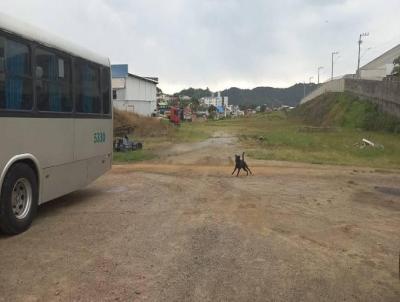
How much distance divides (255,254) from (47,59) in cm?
487

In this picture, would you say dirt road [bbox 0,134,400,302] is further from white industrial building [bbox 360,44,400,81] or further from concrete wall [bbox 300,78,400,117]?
white industrial building [bbox 360,44,400,81]

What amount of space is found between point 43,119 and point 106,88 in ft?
11.1

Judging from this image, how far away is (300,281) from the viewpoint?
6320 millimetres

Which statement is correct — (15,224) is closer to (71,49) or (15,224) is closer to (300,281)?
(71,49)

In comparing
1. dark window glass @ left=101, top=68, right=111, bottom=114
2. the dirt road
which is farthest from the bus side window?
dark window glass @ left=101, top=68, right=111, bottom=114

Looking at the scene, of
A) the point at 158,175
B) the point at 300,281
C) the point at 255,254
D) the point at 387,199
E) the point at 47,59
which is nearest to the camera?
the point at 300,281

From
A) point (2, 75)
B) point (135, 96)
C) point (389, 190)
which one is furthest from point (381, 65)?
point (2, 75)

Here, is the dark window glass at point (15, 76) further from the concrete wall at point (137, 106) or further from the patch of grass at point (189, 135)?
the concrete wall at point (137, 106)

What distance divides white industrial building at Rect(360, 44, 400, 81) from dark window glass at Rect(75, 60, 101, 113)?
69315 mm

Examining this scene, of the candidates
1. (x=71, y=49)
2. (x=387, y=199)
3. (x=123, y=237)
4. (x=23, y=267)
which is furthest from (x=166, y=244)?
(x=387, y=199)

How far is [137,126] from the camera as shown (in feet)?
125

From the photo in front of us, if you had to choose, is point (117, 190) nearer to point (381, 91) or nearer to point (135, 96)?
point (381, 91)

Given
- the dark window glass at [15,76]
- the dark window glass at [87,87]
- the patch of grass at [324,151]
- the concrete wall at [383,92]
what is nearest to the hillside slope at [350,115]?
the concrete wall at [383,92]

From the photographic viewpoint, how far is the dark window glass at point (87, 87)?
10.8m
